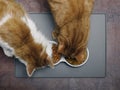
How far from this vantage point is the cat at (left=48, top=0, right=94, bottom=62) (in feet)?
3.82

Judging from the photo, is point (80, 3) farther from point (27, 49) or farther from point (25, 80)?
point (25, 80)

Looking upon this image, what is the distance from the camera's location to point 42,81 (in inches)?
52.1

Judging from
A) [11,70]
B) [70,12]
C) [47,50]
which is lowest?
[11,70]

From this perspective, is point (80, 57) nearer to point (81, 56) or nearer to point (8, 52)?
point (81, 56)

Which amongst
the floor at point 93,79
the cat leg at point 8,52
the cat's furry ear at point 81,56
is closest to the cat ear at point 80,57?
the cat's furry ear at point 81,56

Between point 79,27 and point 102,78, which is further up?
point 79,27

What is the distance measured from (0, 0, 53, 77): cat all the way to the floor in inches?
5.3

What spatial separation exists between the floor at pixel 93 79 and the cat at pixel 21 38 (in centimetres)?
14

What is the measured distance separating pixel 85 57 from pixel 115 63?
0.47 ft

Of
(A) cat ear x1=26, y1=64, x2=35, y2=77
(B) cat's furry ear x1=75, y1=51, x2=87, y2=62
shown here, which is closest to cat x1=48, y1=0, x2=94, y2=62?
(B) cat's furry ear x1=75, y1=51, x2=87, y2=62

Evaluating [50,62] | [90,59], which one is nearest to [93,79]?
[90,59]

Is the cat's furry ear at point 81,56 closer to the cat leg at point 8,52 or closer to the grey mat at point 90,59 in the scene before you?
the grey mat at point 90,59

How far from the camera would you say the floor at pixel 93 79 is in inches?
51.8

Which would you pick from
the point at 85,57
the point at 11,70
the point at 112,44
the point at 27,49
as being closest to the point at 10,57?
the point at 11,70
